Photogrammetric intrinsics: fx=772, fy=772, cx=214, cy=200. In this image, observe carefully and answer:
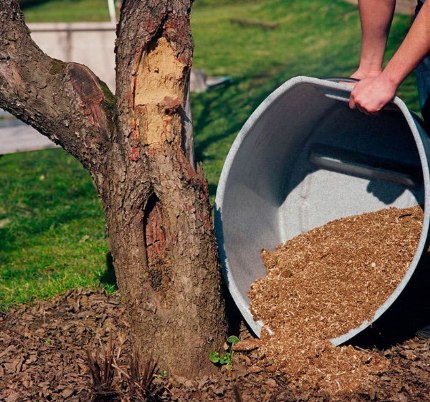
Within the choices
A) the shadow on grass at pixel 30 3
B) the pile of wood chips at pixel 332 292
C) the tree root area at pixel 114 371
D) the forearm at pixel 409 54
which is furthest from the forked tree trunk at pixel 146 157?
Result: the shadow on grass at pixel 30 3

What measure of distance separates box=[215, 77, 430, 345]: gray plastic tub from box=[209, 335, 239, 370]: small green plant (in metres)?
0.14

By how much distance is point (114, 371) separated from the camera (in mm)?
3391

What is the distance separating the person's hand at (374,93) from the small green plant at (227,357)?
124 cm

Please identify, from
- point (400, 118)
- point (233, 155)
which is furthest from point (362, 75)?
point (233, 155)

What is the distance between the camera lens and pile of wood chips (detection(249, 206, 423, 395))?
11.3 ft

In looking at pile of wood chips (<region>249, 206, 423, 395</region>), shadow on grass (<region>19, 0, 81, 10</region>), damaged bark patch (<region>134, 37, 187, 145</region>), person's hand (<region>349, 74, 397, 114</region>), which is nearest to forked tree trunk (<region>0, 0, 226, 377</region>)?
damaged bark patch (<region>134, 37, 187, 145</region>)

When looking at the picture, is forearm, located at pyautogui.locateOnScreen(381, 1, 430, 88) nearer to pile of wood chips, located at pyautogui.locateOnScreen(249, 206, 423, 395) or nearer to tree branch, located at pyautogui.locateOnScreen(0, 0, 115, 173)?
pile of wood chips, located at pyautogui.locateOnScreen(249, 206, 423, 395)

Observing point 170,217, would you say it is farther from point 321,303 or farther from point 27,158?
point 27,158

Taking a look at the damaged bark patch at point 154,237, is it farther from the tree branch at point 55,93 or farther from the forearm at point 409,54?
the forearm at point 409,54

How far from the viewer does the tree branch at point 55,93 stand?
136 inches

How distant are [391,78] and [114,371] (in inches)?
69.9

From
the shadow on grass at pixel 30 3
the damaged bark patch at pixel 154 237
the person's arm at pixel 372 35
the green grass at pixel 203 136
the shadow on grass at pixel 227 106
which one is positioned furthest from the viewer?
the shadow on grass at pixel 30 3

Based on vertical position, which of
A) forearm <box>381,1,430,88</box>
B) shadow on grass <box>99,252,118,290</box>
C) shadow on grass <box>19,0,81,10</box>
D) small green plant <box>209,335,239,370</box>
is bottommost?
shadow on grass <box>19,0,81,10</box>

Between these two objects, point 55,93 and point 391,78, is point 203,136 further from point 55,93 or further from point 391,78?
point 391,78
